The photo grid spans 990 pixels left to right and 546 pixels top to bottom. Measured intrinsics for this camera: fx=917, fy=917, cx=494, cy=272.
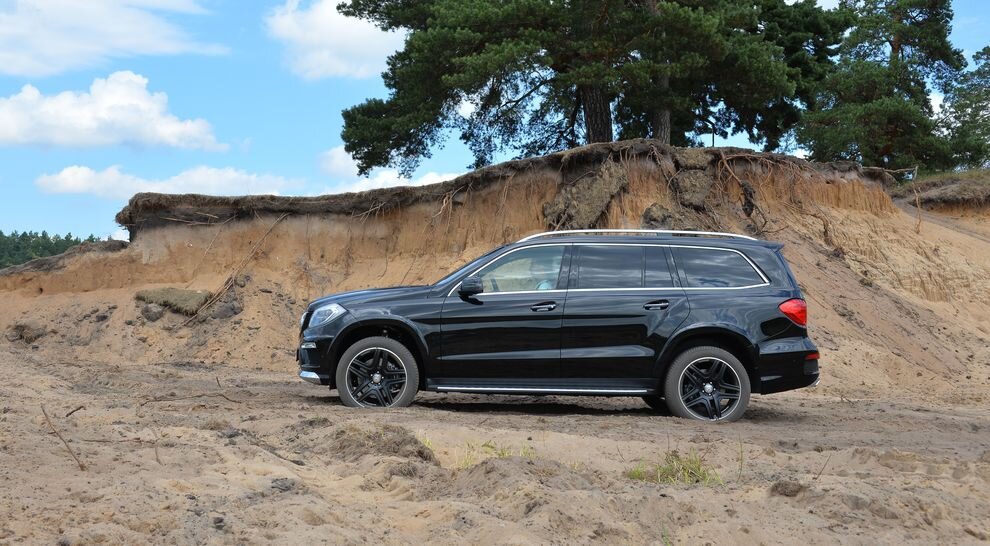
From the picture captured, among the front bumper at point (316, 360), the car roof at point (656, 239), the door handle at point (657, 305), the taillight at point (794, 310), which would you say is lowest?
the front bumper at point (316, 360)

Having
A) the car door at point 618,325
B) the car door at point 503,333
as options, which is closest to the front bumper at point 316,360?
the car door at point 503,333

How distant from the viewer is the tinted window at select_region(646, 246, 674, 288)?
29.6ft

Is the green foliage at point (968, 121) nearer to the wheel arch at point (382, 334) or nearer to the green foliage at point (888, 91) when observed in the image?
the green foliage at point (888, 91)

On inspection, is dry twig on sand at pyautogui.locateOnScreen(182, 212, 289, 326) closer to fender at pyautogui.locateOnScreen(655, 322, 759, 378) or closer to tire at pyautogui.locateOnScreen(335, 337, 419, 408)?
tire at pyautogui.locateOnScreen(335, 337, 419, 408)

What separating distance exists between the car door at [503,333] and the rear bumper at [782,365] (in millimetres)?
1980

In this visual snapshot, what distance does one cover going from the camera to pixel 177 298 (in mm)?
16547

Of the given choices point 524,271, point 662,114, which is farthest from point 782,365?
point 662,114

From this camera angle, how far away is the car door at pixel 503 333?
8828 millimetres

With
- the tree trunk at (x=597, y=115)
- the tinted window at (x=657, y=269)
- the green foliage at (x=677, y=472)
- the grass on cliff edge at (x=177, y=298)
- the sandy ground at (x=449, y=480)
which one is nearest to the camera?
the sandy ground at (x=449, y=480)

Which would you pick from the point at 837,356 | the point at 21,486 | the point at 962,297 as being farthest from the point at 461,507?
the point at 962,297

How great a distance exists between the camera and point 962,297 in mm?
18562

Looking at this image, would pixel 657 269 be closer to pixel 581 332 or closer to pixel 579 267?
pixel 579 267

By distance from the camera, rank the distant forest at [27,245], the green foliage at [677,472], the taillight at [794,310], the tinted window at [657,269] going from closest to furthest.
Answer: the green foliage at [677,472] → the taillight at [794,310] → the tinted window at [657,269] → the distant forest at [27,245]

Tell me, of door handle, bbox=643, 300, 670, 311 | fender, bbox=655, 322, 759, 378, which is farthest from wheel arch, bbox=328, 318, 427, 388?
fender, bbox=655, 322, 759, 378
